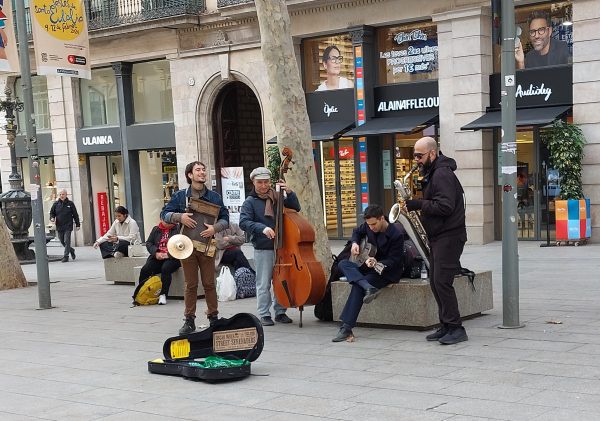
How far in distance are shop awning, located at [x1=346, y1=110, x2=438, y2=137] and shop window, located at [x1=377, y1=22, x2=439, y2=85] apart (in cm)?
93

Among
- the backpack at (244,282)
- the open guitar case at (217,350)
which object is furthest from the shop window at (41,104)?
the open guitar case at (217,350)

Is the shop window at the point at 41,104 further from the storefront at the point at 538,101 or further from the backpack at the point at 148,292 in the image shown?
the backpack at the point at 148,292

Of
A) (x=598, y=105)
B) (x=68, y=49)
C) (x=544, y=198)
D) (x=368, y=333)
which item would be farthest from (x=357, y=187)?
(x=368, y=333)

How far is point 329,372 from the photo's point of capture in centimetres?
698

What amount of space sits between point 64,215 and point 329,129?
6797 millimetres

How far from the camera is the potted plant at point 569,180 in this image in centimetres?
1616

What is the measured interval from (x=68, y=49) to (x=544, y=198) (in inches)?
396

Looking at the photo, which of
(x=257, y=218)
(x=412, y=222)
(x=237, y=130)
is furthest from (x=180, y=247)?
(x=237, y=130)

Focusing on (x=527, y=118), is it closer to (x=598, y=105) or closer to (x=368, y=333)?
(x=598, y=105)

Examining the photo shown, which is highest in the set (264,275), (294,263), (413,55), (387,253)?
(413,55)

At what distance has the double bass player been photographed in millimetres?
9125

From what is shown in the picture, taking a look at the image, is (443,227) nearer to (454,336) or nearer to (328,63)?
(454,336)

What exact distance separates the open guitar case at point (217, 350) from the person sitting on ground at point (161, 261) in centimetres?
451

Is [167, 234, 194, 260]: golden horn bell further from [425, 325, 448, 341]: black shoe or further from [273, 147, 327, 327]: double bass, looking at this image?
[425, 325, 448, 341]: black shoe
